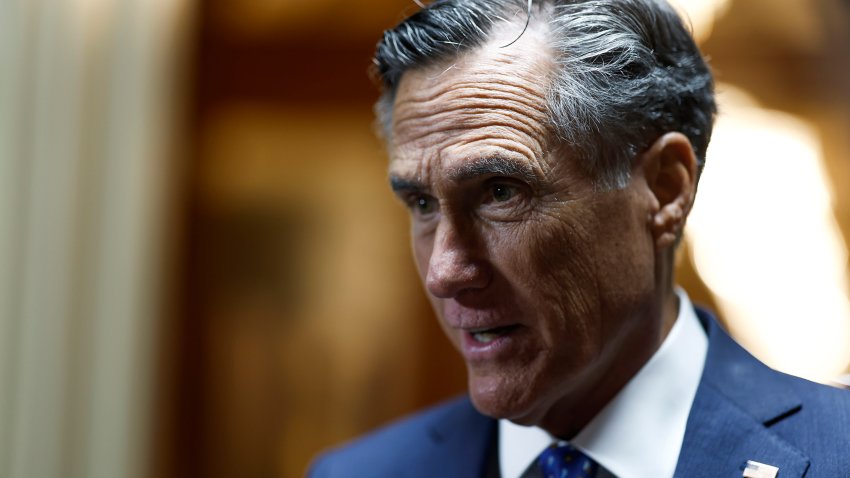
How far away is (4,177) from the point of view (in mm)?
2961

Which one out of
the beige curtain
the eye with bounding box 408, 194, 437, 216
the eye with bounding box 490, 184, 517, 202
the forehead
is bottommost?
the beige curtain

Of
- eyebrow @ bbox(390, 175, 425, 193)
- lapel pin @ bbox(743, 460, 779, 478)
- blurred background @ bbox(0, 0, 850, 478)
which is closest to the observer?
lapel pin @ bbox(743, 460, 779, 478)

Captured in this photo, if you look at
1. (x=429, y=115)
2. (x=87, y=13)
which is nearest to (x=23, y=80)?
(x=87, y=13)

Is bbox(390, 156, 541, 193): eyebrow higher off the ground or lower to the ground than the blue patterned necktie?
higher

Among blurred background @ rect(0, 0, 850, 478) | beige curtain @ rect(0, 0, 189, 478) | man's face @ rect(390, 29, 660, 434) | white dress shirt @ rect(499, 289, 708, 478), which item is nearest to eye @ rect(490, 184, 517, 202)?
man's face @ rect(390, 29, 660, 434)

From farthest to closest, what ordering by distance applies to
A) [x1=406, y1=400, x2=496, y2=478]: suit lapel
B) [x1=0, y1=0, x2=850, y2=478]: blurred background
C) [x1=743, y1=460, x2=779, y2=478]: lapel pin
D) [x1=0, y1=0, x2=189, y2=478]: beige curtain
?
[x1=0, y1=0, x2=189, y2=478]: beige curtain, [x1=0, y1=0, x2=850, y2=478]: blurred background, [x1=406, y1=400, x2=496, y2=478]: suit lapel, [x1=743, y1=460, x2=779, y2=478]: lapel pin

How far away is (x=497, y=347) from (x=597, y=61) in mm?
537

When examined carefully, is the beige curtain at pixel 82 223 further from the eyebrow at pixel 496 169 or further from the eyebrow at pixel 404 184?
Result: the eyebrow at pixel 496 169

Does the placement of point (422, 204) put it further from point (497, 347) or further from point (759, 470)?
point (759, 470)

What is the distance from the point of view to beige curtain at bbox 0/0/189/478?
3000 millimetres

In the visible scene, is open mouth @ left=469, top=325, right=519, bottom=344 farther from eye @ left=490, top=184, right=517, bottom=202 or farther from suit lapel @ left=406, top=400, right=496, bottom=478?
suit lapel @ left=406, top=400, right=496, bottom=478

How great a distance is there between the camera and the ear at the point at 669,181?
60.0 inches

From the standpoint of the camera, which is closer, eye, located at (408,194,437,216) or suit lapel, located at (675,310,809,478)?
suit lapel, located at (675,310,809,478)

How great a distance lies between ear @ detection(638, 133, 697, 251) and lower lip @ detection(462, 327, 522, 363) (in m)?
0.32
